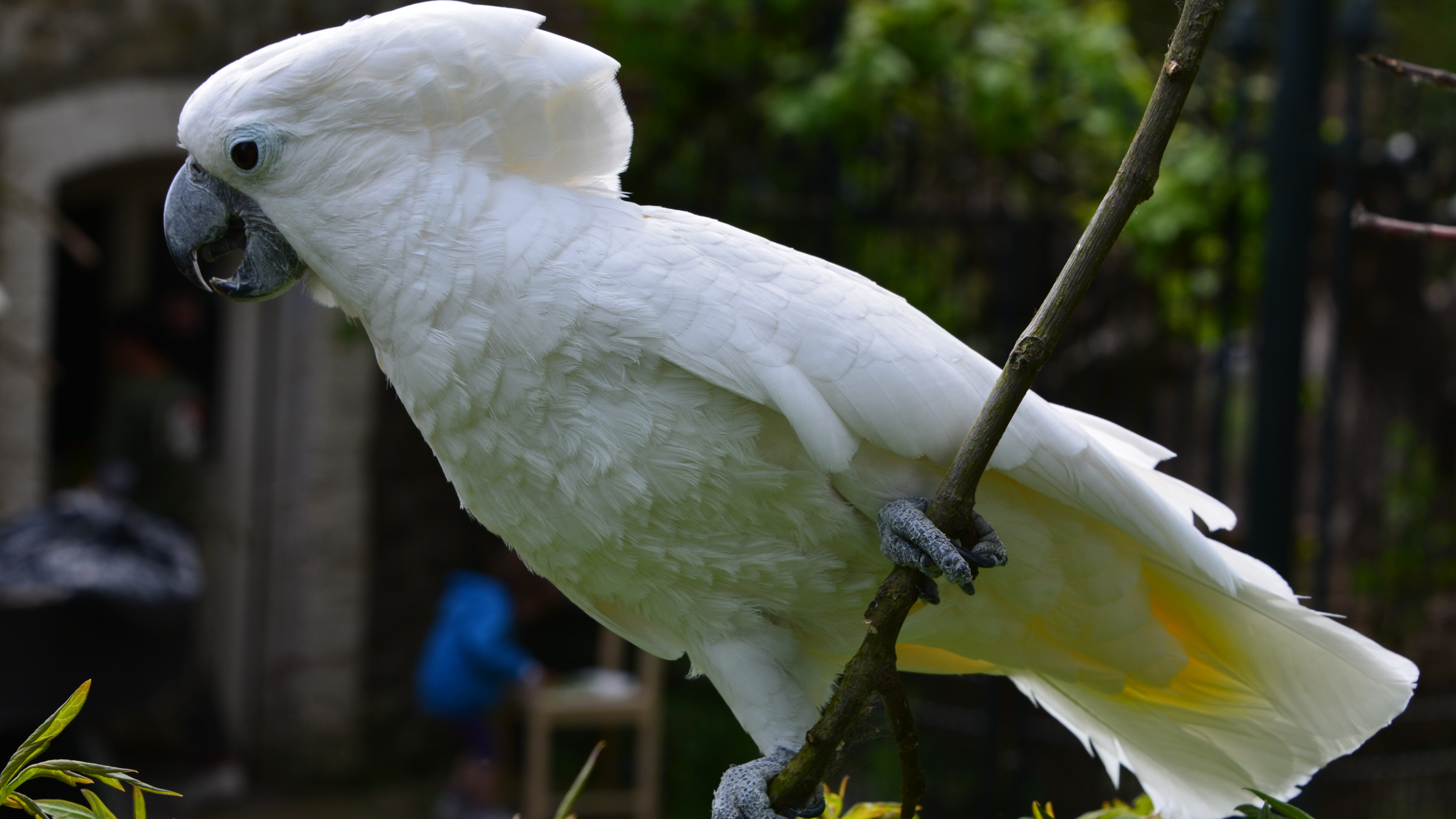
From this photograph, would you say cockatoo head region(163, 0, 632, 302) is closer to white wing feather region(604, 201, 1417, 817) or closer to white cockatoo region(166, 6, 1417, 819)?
white cockatoo region(166, 6, 1417, 819)

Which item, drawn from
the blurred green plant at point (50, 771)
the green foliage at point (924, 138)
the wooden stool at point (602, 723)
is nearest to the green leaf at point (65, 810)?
the blurred green plant at point (50, 771)

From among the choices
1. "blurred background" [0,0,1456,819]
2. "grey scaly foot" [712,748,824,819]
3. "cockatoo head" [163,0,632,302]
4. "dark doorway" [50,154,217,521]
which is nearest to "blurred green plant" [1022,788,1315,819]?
"grey scaly foot" [712,748,824,819]

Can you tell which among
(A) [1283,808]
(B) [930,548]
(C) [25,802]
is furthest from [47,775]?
(A) [1283,808]

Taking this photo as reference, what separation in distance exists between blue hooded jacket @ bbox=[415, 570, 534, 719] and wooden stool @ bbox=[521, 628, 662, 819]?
0.20 meters

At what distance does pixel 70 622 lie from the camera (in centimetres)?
345

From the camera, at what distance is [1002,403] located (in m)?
1.32

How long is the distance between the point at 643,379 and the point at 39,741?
0.83 meters

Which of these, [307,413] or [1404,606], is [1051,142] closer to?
[1404,606]

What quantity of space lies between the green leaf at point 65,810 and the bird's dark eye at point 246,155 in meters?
0.81

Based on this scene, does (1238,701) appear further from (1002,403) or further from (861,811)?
(1002,403)

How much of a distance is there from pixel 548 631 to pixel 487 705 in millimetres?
1051

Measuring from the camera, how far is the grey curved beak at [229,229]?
1.55 m

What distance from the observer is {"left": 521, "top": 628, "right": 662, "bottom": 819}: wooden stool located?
185 inches

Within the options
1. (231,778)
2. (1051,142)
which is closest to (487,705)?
(231,778)
